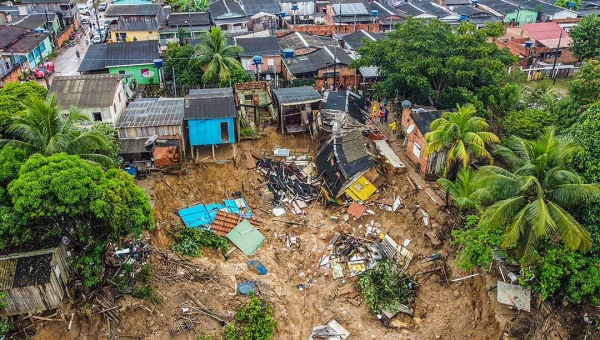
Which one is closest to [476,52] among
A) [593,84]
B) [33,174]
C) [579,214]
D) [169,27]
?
[593,84]

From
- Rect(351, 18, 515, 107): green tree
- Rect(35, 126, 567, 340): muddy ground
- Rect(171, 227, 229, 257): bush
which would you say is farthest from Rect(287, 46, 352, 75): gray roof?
Rect(171, 227, 229, 257): bush

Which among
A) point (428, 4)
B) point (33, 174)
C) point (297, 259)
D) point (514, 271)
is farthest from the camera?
point (428, 4)

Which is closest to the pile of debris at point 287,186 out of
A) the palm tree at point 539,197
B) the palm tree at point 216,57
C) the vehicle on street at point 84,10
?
the palm tree at point 216,57

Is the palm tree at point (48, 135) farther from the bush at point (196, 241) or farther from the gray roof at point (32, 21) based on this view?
the gray roof at point (32, 21)

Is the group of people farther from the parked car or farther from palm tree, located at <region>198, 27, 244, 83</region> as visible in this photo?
the parked car

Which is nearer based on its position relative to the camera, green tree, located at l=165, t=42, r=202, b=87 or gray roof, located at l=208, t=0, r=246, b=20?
green tree, located at l=165, t=42, r=202, b=87

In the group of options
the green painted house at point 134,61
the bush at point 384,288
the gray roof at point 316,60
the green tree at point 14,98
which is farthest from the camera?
the gray roof at point 316,60

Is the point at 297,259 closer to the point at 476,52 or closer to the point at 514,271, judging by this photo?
the point at 514,271
